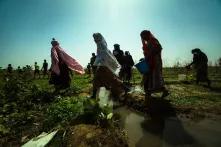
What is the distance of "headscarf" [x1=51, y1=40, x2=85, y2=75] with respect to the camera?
36.6 ft

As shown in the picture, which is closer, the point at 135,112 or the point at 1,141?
the point at 1,141

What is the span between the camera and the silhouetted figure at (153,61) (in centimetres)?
881

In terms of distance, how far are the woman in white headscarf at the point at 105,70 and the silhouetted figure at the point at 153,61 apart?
95 cm

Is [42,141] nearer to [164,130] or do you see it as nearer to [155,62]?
[164,130]

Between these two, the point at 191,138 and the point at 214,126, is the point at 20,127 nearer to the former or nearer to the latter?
the point at 191,138

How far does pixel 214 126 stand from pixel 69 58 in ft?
23.2

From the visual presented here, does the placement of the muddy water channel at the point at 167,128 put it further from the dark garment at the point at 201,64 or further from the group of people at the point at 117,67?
the dark garment at the point at 201,64

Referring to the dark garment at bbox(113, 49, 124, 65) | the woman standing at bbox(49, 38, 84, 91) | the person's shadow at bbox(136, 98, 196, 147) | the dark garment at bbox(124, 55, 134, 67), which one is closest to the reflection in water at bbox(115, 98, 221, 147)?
the person's shadow at bbox(136, 98, 196, 147)

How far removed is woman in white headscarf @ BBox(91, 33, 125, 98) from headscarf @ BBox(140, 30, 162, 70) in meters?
1.03

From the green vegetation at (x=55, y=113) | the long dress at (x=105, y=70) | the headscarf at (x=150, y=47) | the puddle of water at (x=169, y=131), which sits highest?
the headscarf at (x=150, y=47)

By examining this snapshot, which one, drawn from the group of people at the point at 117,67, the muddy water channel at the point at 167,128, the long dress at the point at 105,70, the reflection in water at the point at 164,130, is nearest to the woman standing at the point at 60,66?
the group of people at the point at 117,67

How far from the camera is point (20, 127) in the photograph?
5.94 m

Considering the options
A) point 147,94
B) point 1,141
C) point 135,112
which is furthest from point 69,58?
point 1,141

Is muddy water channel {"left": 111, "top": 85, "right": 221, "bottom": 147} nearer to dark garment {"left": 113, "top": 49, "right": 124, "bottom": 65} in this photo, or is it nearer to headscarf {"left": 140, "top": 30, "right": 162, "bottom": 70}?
headscarf {"left": 140, "top": 30, "right": 162, "bottom": 70}
